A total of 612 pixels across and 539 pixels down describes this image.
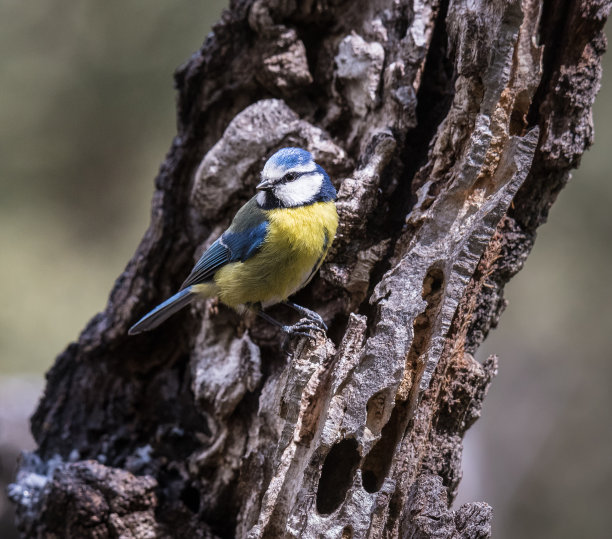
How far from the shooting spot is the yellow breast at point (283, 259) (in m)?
2.15

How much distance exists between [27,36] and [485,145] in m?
4.26

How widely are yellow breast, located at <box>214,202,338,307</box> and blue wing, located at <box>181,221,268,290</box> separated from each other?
0.9 inches

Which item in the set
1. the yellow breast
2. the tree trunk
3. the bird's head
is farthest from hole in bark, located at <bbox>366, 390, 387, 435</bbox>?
the bird's head

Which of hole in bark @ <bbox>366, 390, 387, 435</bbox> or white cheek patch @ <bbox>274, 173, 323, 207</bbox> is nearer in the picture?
hole in bark @ <bbox>366, 390, 387, 435</bbox>

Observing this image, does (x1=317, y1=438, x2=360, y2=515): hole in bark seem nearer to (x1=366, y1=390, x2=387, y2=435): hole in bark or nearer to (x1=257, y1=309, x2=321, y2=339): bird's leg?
(x1=366, y1=390, x2=387, y2=435): hole in bark

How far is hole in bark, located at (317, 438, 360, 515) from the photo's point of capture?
64.5 inches

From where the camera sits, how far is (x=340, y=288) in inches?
81.9

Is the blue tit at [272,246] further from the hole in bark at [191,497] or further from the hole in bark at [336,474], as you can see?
the hole in bark at [191,497]

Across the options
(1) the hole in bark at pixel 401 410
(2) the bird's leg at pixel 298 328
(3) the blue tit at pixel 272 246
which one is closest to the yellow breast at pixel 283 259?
(3) the blue tit at pixel 272 246

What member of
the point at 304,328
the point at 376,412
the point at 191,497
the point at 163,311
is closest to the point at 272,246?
the point at 304,328

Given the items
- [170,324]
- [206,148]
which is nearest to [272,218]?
[206,148]

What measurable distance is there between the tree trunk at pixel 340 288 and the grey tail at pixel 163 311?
11cm

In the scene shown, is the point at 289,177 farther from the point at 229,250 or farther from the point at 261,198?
the point at 229,250

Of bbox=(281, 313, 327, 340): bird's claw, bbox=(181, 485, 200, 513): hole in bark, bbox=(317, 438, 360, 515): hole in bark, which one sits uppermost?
bbox=(281, 313, 327, 340): bird's claw
